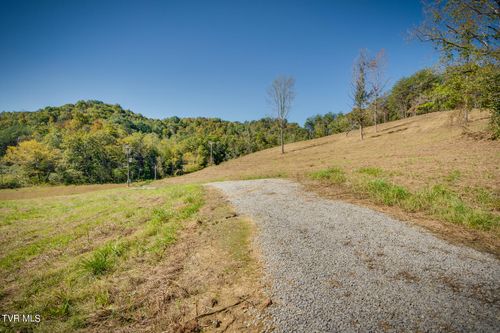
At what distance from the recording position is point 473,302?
3.01 m

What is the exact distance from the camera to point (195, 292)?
3.71 meters

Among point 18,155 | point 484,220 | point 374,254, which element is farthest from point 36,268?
point 18,155

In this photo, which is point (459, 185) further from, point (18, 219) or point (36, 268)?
point (18, 219)

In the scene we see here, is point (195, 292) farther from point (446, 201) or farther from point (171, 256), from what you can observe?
point (446, 201)

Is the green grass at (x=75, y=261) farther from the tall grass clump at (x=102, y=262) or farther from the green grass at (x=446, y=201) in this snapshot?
the green grass at (x=446, y=201)

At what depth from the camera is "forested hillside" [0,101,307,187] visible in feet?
235

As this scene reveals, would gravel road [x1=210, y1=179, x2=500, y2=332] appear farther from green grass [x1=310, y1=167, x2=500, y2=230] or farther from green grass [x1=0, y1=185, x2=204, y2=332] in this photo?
green grass [x1=0, y1=185, x2=204, y2=332]

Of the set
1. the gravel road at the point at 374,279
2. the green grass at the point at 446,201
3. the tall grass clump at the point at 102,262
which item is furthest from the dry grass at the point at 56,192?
the gravel road at the point at 374,279

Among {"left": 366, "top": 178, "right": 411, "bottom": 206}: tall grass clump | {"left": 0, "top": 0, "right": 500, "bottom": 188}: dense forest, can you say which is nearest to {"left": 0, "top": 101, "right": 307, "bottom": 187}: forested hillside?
{"left": 0, "top": 0, "right": 500, "bottom": 188}: dense forest

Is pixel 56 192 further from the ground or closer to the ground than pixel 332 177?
closer to the ground

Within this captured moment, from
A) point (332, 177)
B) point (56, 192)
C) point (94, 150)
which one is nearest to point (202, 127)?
point (94, 150)

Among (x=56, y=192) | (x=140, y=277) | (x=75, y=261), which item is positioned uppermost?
(x=140, y=277)

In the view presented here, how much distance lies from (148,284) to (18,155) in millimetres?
102120

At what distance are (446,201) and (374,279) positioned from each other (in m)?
5.61
